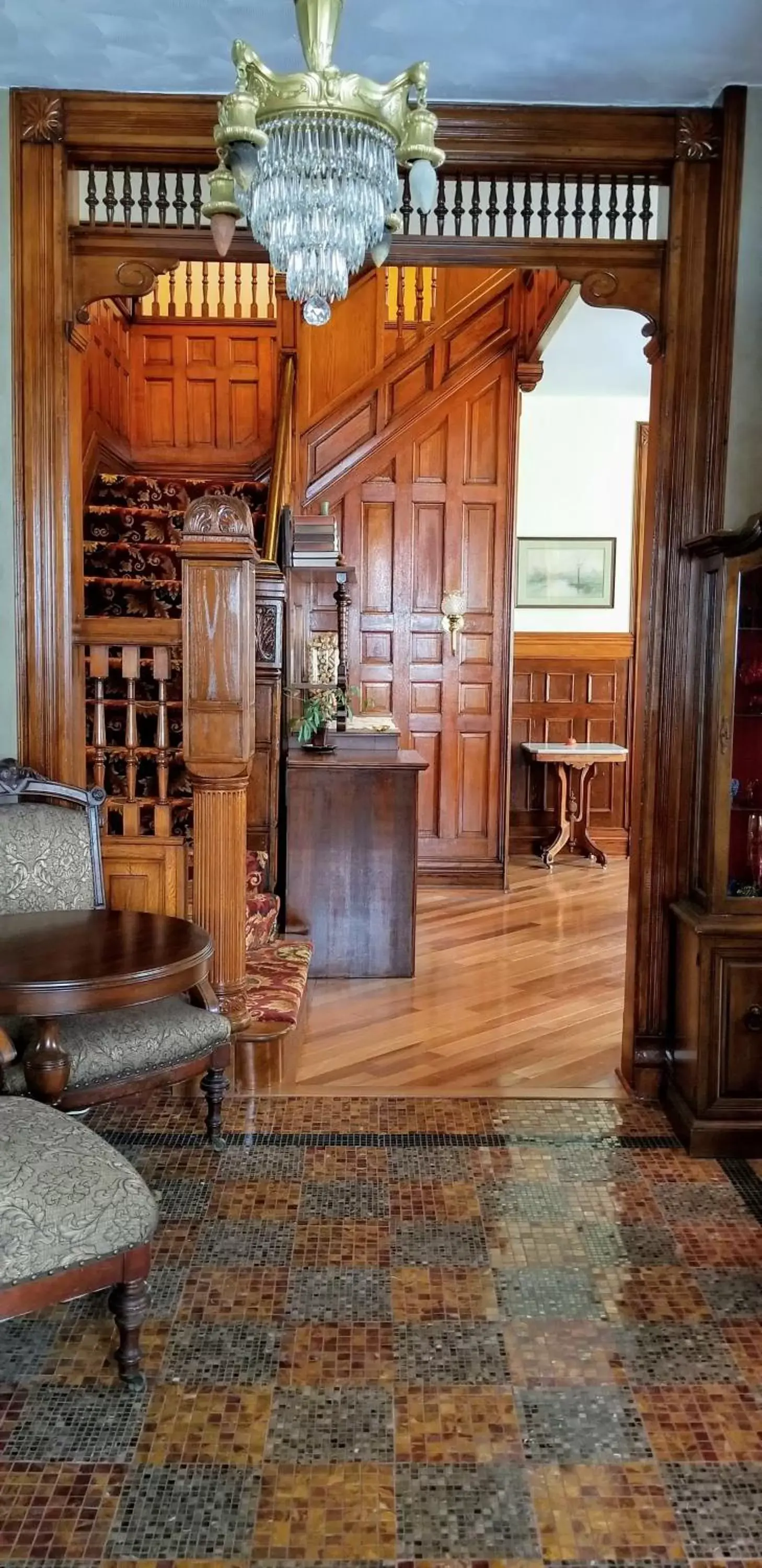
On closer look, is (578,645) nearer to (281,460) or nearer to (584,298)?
(281,460)

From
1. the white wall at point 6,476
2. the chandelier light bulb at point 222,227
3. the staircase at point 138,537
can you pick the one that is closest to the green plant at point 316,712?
the staircase at point 138,537

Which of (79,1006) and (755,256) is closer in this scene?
(79,1006)

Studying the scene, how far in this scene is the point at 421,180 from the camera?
2.21m

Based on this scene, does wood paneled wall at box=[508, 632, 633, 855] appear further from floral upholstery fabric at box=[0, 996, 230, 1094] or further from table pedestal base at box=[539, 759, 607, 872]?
floral upholstery fabric at box=[0, 996, 230, 1094]

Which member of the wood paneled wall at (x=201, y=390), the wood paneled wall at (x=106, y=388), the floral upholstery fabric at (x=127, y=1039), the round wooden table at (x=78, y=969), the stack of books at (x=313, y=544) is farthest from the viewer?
the wood paneled wall at (x=201, y=390)

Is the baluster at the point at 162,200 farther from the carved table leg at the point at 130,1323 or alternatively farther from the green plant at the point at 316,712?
the carved table leg at the point at 130,1323

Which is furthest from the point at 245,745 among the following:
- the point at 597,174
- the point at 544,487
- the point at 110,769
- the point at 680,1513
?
the point at 544,487

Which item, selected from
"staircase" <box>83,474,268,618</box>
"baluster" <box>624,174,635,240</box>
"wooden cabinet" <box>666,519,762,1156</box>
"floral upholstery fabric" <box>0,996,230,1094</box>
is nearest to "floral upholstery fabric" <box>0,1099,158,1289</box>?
"floral upholstery fabric" <box>0,996,230,1094</box>

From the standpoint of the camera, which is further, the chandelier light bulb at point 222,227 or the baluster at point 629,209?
the baluster at point 629,209

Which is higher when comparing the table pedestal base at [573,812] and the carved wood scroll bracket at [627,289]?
the carved wood scroll bracket at [627,289]

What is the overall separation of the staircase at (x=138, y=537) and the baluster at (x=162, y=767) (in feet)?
5.41

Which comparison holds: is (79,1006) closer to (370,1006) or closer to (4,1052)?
(4,1052)

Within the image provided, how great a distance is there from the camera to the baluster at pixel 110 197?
3.81 m

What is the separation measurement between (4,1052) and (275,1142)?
1115 mm
